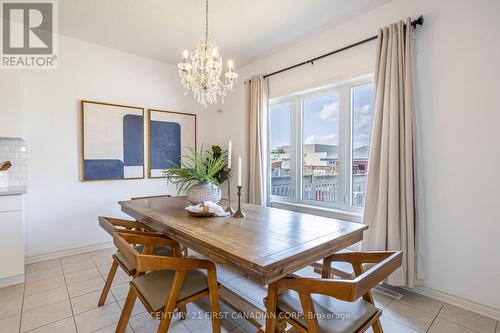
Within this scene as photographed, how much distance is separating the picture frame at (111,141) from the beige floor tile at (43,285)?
48.5 inches

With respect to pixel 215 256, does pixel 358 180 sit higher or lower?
higher

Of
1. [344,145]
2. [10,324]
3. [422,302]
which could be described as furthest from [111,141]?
[422,302]

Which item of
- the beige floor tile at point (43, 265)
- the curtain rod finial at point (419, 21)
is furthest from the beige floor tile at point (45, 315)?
the curtain rod finial at point (419, 21)

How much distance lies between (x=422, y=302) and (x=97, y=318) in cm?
263

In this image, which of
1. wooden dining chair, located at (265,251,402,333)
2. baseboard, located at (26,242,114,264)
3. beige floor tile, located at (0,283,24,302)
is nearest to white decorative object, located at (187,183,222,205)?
wooden dining chair, located at (265,251,402,333)

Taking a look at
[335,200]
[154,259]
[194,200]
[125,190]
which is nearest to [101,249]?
[125,190]

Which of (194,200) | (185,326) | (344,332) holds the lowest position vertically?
(185,326)

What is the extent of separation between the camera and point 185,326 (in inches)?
72.6

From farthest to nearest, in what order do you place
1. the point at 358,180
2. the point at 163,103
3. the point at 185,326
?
1. the point at 163,103
2. the point at 358,180
3. the point at 185,326

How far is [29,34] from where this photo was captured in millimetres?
2910

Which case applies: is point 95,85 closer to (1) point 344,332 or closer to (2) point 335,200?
(2) point 335,200

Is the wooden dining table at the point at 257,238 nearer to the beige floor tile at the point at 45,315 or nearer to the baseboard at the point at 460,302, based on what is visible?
the beige floor tile at the point at 45,315

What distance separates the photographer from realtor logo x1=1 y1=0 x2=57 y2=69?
8.43 ft

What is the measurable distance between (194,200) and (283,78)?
218cm
